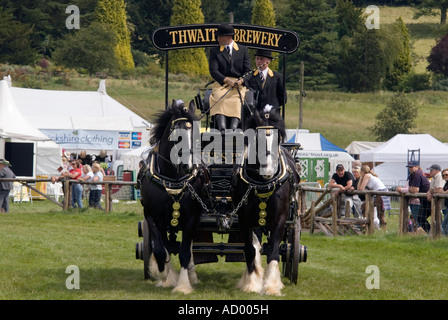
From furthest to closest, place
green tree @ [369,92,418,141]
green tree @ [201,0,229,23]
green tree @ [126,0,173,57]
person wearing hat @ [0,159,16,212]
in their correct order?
green tree @ [201,0,229,23] < green tree @ [126,0,173,57] < green tree @ [369,92,418,141] < person wearing hat @ [0,159,16,212]

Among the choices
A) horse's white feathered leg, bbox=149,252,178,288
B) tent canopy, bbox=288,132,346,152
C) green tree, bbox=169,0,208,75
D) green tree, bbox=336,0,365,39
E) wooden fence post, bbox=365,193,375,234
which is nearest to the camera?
horse's white feathered leg, bbox=149,252,178,288

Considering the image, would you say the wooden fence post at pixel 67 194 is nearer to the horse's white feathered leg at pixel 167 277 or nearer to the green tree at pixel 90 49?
the horse's white feathered leg at pixel 167 277

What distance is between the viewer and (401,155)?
31.5 meters

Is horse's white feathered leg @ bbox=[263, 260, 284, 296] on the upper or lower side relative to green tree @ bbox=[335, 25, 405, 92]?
lower

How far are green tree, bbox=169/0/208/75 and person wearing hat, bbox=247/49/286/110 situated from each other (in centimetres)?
6425

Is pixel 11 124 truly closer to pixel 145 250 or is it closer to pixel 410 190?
pixel 410 190

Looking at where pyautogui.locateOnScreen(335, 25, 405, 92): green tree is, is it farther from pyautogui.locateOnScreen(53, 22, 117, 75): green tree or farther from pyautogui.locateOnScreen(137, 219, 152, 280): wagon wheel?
pyautogui.locateOnScreen(137, 219, 152, 280): wagon wheel

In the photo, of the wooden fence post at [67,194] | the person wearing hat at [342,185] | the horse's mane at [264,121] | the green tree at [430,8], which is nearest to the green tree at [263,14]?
the green tree at [430,8]

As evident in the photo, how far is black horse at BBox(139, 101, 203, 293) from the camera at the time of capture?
30.5 feet

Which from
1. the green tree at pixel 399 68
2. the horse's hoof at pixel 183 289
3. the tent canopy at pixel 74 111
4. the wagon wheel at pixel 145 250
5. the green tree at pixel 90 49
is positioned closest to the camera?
the horse's hoof at pixel 183 289

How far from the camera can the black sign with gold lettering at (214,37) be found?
1142 cm

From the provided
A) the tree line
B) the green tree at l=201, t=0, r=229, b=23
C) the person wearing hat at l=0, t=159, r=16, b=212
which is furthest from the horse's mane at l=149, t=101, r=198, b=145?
the green tree at l=201, t=0, r=229, b=23

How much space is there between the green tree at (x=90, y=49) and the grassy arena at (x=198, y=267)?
5191 cm

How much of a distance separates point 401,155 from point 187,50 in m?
47.5
